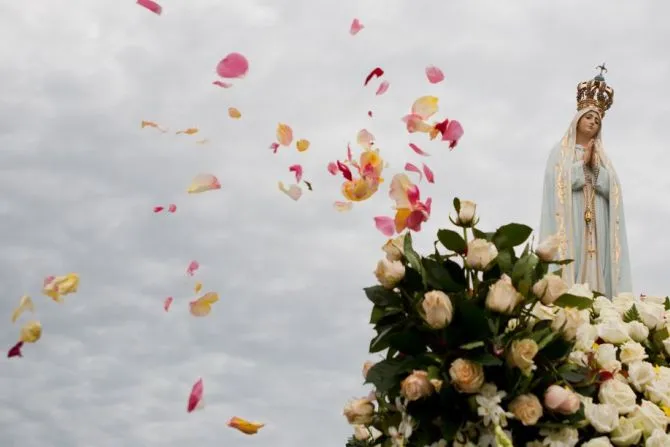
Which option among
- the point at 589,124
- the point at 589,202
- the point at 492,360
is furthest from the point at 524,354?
the point at 589,124

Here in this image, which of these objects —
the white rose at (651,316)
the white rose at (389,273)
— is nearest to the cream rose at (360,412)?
the white rose at (389,273)

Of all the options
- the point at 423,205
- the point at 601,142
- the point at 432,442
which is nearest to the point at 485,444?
the point at 432,442

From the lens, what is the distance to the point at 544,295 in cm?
339

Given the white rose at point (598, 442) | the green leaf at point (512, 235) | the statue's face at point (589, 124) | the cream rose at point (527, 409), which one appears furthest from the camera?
the statue's face at point (589, 124)

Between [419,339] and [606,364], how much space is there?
2.77ft

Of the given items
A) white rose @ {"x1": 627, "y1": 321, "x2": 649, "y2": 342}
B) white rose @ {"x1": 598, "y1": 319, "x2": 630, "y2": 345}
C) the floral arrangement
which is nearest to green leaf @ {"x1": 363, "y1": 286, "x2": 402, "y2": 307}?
the floral arrangement

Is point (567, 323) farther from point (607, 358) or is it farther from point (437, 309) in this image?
point (437, 309)

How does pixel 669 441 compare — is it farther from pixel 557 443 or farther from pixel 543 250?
pixel 543 250

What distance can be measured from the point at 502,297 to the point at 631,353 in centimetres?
86

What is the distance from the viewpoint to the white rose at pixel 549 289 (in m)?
3.39

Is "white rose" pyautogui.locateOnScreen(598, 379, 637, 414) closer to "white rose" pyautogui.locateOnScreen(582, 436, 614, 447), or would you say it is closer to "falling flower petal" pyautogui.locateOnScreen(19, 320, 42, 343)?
"white rose" pyautogui.locateOnScreen(582, 436, 614, 447)

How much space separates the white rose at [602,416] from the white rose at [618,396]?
0.15 ft

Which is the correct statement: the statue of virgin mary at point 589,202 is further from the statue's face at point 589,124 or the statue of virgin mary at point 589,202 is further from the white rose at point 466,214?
the white rose at point 466,214

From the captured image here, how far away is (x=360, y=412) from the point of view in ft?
12.1
